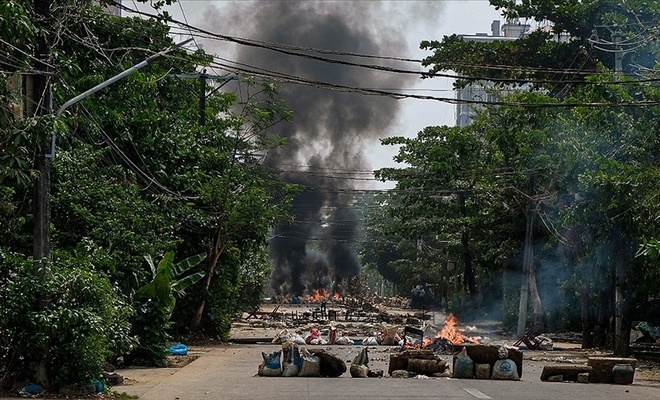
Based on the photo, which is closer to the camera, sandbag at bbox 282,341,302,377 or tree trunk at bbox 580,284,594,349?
sandbag at bbox 282,341,302,377

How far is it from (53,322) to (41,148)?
2912mm

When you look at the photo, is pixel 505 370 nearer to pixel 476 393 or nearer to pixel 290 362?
pixel 476 393

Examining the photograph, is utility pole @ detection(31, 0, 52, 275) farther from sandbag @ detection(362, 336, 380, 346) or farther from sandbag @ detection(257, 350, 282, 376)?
sandbag @ detection(362, 336, 380, 346)

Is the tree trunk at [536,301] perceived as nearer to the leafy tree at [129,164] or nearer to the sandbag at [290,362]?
the leafy tree at [129,164]

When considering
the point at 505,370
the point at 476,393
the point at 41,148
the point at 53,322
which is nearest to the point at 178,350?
the point at 505,370

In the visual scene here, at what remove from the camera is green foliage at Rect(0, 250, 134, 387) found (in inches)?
680

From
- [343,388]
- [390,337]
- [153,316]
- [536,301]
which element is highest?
[536,301]

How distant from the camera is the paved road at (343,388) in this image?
725 inches

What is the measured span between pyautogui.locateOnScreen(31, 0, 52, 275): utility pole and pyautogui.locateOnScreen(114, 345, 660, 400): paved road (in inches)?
128

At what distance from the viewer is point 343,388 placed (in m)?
19.9

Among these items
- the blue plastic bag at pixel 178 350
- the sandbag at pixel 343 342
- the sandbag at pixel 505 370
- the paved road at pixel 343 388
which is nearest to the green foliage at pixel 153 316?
the paved road at pixel 343 388

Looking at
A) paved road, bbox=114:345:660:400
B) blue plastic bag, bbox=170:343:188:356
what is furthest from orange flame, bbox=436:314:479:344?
blue plastic bag, bbox=170:343:188:356

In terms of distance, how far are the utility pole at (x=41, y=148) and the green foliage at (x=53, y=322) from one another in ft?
0.98

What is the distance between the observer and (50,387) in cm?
1789
